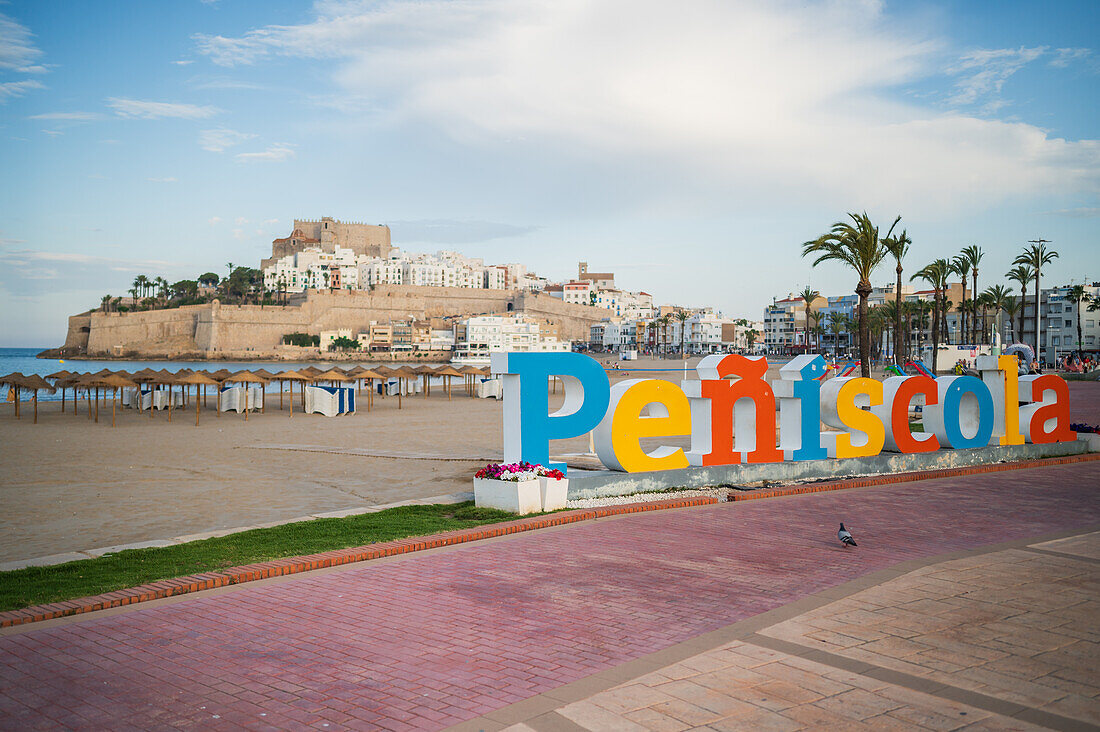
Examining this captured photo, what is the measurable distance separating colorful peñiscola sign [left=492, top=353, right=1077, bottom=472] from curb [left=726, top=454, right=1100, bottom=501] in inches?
26.0

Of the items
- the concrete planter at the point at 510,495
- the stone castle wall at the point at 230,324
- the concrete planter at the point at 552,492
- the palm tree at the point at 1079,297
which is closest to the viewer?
the concrete planter at the point at 510,495

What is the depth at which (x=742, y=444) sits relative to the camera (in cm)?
1366

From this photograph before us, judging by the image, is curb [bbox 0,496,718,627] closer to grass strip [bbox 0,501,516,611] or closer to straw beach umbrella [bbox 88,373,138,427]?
grass strip [bbox 0,501,516,611]

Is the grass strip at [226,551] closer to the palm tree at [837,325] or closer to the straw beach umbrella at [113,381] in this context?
the straw beach umbrella at [113,381]

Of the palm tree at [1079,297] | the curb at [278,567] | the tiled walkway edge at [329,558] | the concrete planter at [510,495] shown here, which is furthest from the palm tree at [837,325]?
the curb at [278,567]

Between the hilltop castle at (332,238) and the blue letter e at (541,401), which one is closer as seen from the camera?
the blue letter e at (541,401)

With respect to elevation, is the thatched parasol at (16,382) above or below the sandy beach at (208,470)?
above

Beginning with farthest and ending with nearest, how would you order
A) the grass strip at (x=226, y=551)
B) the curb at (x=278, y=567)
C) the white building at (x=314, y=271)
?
the white building at (x=314, y=271) < the grass strip at (x=226, y=551) < the curb at (x=278, y=567)

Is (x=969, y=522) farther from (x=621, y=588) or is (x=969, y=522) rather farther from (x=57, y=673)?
(x=57, y=673)

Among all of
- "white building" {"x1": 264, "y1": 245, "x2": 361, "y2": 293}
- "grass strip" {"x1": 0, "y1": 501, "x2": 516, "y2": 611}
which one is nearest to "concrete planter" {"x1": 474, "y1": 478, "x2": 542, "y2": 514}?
"grass strip" {"x1": 0, "y1": 501, "x2": 516, "y2": 611}

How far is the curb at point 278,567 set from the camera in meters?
6.63

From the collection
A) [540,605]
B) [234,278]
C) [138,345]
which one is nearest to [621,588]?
[540,605]

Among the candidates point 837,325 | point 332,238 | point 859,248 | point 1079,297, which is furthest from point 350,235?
point 859,248

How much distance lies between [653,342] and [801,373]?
149820mm
